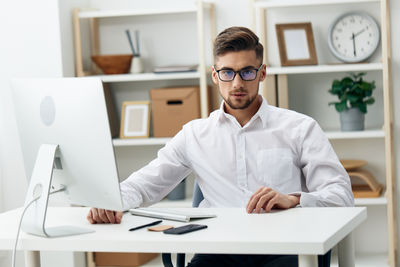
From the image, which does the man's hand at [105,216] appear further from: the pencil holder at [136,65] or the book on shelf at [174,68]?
the pencil holder at [136,65]

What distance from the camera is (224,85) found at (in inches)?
92.6

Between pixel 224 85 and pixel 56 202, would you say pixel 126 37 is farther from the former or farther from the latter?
pixel 224 85

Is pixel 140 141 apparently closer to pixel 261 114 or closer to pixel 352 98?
pixel 352 98

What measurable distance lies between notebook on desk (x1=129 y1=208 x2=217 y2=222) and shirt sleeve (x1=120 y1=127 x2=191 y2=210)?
0.13m

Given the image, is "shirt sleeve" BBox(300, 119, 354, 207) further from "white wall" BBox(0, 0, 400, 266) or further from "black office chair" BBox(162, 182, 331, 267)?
"white wall" BBox(0, 0, 400, 266)

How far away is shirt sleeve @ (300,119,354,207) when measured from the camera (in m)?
2.20

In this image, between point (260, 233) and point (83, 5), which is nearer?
point (260, 233)

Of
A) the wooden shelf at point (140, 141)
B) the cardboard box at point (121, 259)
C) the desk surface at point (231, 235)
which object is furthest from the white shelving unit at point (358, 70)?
the desk surface at point (231, 235)

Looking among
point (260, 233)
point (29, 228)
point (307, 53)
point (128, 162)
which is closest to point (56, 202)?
point (128, 162)

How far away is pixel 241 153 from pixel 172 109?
152 cm

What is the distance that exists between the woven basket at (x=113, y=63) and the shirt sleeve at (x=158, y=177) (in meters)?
1.54

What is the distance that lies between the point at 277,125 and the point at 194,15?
1818 mm

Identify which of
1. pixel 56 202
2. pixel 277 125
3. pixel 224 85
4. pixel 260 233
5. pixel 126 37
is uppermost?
pixel 126 37

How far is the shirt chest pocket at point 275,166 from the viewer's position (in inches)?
94.2
